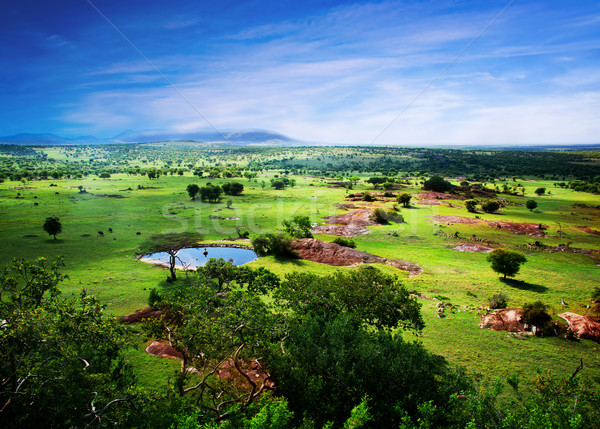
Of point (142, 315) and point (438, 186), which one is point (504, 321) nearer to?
point (142, 315)

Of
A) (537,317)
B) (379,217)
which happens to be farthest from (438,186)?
(537,317)

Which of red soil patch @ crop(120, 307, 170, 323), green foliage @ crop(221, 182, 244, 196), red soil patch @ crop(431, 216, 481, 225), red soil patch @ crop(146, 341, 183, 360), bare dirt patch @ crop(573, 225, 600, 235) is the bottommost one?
red soil patch @ crop(146, 341, 183, 360)

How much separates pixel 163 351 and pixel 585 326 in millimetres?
28377

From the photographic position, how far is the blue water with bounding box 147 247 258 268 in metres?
40.2

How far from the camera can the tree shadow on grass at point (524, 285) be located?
28469 millimetres

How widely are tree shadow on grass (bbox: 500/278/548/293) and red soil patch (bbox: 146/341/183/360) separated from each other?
1193 inches

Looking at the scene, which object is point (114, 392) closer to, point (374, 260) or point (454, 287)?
point (454, 287)

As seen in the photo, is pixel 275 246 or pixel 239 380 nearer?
pixel 239 380

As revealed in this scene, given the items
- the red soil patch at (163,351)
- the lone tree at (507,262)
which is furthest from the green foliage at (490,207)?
the red soil patch at (163,351)

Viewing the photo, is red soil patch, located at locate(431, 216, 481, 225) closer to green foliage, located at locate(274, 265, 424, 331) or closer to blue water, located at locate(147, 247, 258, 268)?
blue water, located at locate(147, 247, 258, 268)

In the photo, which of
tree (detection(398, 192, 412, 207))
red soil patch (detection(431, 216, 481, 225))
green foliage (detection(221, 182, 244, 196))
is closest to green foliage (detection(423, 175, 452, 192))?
tree (detection(398, 192, 412, 207))

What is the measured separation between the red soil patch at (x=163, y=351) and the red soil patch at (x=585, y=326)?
87.1 ft

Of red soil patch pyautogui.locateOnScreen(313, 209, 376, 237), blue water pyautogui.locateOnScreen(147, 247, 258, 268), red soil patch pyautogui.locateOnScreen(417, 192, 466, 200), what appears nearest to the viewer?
blue water pyautogui.locateOnScreen(147, 247, 258, 268)

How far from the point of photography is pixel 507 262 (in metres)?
30.4
